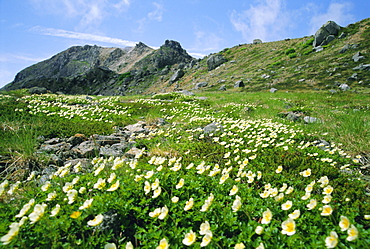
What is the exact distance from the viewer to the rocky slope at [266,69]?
2002cm

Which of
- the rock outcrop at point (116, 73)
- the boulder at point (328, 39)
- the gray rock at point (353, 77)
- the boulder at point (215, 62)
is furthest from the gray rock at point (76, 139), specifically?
the rock outcrop at point (116, 73)

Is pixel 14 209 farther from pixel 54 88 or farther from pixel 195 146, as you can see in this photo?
pixel 54 88

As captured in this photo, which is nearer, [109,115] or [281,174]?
[281,174]

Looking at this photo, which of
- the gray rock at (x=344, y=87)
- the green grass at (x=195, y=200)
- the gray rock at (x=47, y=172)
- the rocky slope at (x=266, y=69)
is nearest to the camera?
the green grass at (x=195, y=200)

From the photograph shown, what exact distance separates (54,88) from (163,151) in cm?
8684

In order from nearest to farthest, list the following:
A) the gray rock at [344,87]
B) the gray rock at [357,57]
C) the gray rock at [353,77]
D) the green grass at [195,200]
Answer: the green grass at [195,200], the gray rock at [344,87], the gray rock at [353,77], the gray rock at [357,57]

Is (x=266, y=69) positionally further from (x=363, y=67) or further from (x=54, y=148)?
(x=54, y=148)

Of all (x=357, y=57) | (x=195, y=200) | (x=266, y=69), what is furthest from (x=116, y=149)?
(x=266, y=69)

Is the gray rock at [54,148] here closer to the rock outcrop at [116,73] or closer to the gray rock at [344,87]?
the gray rock at [344,87]

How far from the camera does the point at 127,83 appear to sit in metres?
70.6

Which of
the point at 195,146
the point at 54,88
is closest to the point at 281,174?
the point at 195,146

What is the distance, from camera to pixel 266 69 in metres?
30.6

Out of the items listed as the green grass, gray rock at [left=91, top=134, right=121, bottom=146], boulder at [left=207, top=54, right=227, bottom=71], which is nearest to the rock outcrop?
boulder at [left=207, top=54, right=227, bottom=71]

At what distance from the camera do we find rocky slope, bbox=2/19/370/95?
65.7ft
